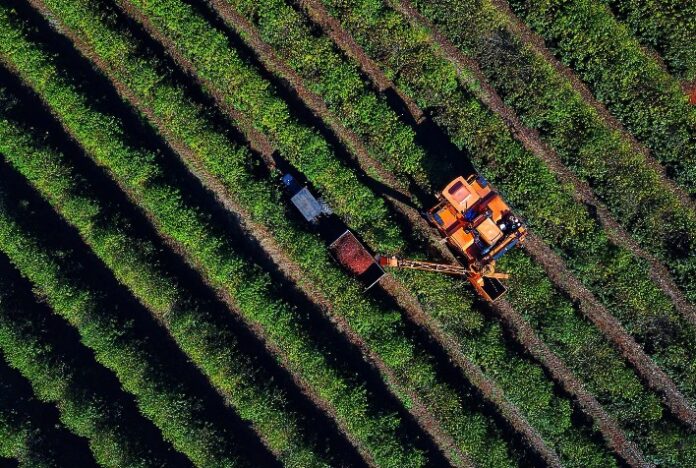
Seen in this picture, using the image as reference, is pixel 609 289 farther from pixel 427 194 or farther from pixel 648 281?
pixel 427 194

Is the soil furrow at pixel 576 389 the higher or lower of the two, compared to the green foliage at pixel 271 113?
lower

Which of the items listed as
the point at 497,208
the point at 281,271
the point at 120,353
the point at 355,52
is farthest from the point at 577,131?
the point at 120,353

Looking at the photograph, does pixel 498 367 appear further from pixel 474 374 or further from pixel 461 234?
pixel 461 234

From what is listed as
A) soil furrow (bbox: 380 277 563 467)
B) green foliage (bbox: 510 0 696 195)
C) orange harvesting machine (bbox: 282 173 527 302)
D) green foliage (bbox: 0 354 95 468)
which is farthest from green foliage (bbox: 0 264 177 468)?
green foliage (bbox: 510 0 696 195)

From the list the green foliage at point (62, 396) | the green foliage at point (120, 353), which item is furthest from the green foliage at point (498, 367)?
the green foliage at point (62, 396)

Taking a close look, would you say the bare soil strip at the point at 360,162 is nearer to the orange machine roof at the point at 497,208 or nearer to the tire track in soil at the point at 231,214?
the tire track in soil at the point at 231,214

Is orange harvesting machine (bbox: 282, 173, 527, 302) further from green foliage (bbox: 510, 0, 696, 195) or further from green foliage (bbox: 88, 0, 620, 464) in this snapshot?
green foliage (bbox: 510, 0, 696, 195)
